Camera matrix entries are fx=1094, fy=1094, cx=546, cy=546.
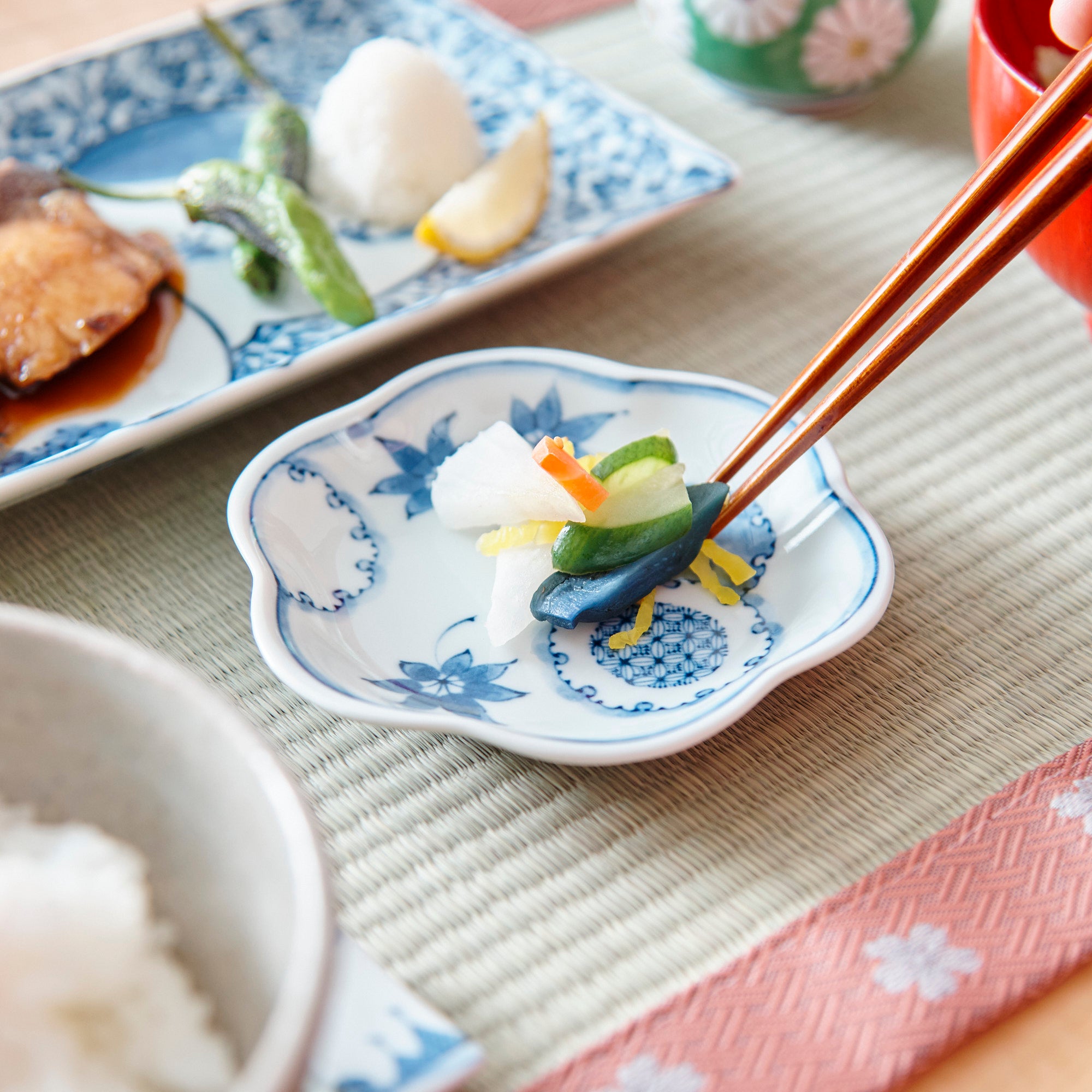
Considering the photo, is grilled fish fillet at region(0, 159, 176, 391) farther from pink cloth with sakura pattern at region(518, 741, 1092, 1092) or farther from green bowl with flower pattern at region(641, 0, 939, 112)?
pink cloth with sakura pattern at region(518, 741, 1092, 1092)

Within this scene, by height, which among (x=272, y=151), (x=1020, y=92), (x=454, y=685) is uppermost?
(x=1020, y=92)

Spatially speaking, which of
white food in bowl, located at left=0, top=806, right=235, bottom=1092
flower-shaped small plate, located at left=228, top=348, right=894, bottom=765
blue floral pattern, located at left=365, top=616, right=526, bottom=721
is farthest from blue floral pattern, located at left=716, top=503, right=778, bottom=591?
white food in bowl, located at left=0, top=806, right=235, bottom=1092

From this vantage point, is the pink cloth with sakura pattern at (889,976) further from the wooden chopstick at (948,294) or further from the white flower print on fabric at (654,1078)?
the wooden chopstick at (948,294)

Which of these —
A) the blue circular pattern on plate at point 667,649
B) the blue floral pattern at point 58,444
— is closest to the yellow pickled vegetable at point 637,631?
the blue circular pattern on plate at point 667,649

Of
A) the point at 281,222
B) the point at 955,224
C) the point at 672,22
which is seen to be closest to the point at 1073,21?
the point at 955,224

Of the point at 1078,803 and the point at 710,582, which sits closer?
the point at 1078,803

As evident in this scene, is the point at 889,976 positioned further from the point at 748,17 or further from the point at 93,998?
the point at 748,17
